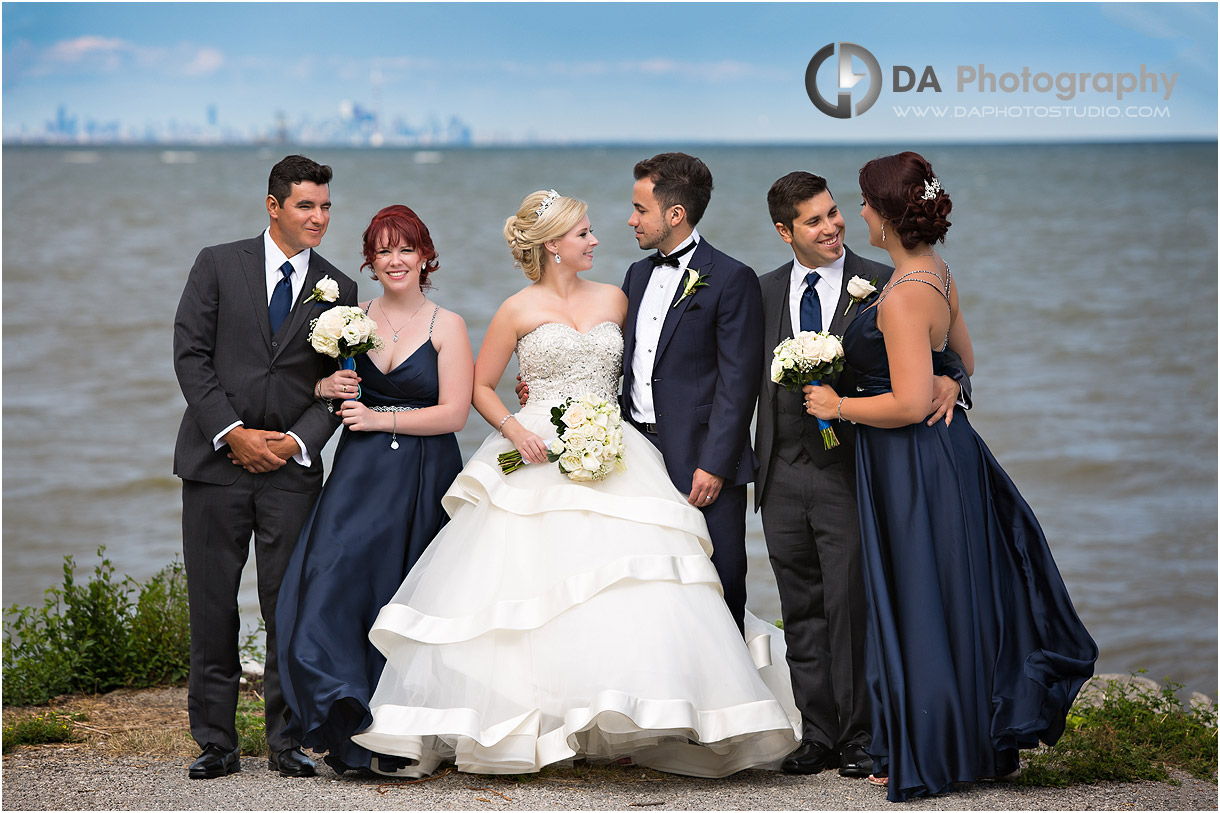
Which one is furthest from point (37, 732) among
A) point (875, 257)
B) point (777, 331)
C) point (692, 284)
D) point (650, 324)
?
point (875, 257)

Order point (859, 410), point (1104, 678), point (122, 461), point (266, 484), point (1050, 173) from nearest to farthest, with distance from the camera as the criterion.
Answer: point (859, 410), point (266, 484), point (1104, 678), point (122, 461), point (1050, 173)

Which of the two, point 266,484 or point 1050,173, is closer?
point 266,484

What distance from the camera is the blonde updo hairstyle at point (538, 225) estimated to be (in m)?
4.85

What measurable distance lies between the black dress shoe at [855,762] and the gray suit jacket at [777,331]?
107cm

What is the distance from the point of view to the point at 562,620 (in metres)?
4.32

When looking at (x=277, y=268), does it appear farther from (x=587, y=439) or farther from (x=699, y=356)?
(x=699, y=356)

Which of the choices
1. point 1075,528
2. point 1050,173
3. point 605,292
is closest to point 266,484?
point 605,292

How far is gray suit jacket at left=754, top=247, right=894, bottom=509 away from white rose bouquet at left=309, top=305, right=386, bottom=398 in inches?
65.9

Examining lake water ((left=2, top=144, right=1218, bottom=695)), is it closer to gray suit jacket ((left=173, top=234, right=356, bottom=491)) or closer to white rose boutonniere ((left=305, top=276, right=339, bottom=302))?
gray suit jacket ((left=173, top=234, right=356, bottom=491))

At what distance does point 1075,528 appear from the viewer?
11742 millimetres

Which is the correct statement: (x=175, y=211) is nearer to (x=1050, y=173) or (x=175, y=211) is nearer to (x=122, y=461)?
(x=122, y=461)

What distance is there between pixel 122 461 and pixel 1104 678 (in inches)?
442

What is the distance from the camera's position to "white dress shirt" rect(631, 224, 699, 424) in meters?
4.84

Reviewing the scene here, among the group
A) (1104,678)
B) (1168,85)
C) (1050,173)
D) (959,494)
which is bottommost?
(1104,678)
